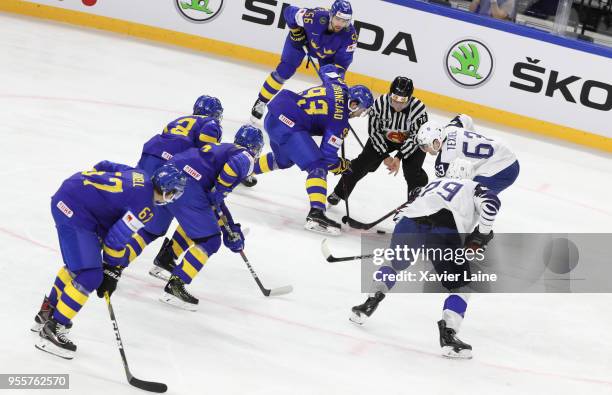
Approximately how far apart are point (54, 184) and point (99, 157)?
776mm

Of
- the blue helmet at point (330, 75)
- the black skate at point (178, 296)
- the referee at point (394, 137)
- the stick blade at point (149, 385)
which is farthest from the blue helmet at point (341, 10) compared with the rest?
the stick blade at point (149, 385)

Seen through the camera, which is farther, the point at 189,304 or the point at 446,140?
the point at 446,140

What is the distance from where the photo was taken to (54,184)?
6688 mm

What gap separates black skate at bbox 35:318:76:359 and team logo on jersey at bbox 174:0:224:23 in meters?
7.08

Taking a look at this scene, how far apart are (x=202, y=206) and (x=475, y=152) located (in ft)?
→ 6.47

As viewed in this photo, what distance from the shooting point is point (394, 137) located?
699cm

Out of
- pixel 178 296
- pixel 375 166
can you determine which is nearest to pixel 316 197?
pixel 375 166

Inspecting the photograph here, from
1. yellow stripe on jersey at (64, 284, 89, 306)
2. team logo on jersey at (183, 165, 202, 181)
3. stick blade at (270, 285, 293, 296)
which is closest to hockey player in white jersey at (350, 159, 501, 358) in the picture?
stick blade at (270, 285, 293, 296)

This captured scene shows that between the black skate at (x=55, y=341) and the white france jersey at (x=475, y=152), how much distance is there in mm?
2650

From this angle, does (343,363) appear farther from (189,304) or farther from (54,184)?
(54,184)

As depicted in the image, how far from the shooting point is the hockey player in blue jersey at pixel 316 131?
673cm

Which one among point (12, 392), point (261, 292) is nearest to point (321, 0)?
point (261, 292)

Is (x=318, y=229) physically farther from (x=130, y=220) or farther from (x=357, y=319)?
(x=130, y=220)

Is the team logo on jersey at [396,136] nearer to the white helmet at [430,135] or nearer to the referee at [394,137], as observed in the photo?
the referee at [394,137]
